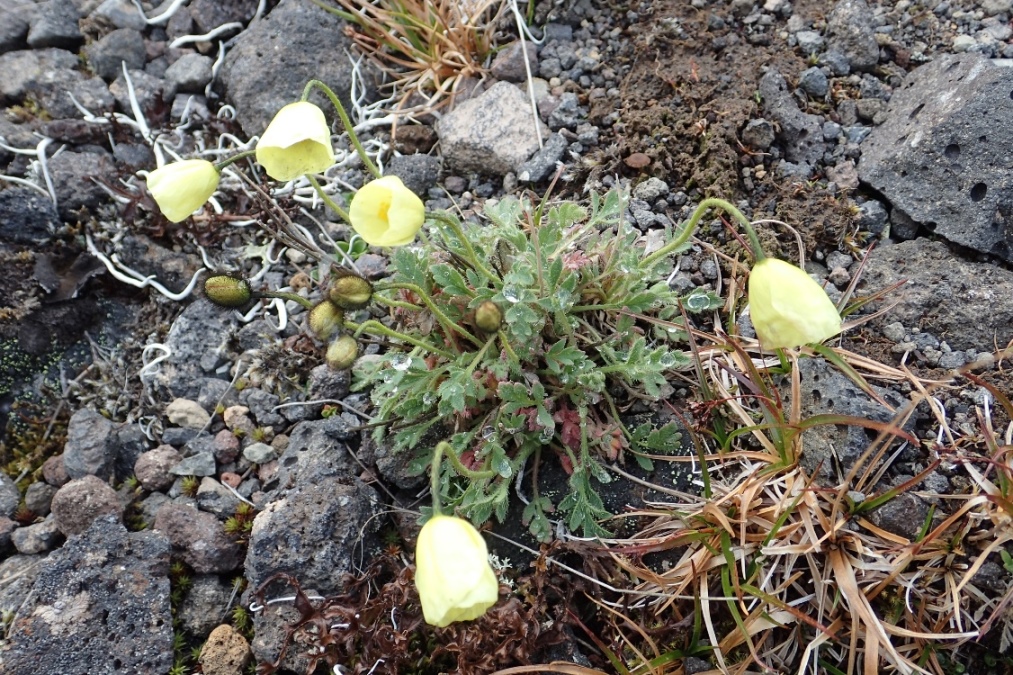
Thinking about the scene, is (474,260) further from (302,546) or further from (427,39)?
(427,39)

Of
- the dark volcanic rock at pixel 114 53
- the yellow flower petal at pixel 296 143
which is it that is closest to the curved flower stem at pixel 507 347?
the yellow flower petal at pixel 296 143

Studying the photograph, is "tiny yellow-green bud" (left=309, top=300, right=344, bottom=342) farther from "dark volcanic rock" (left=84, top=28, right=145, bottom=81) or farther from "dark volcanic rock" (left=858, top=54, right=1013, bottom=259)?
"dark volcanic rock" (left=84, top=28, right=145, bottom=81)

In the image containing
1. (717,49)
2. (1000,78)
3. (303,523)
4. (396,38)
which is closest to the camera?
(303,523)

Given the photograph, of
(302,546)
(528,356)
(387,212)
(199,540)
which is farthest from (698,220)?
(199,540)

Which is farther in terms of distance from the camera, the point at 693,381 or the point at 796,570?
the point at 693,381

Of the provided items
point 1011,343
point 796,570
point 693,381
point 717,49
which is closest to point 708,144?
point 717,49

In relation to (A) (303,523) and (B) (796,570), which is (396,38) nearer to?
(A) (303,523)

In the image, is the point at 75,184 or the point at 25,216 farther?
the point at 75,184

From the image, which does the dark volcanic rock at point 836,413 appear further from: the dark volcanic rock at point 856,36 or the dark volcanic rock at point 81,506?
the dark volcanic rock at point 81,506
